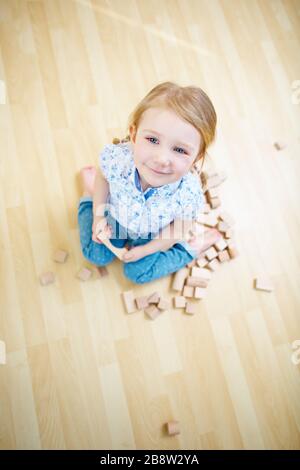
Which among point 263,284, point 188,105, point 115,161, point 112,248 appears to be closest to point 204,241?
point 263,284

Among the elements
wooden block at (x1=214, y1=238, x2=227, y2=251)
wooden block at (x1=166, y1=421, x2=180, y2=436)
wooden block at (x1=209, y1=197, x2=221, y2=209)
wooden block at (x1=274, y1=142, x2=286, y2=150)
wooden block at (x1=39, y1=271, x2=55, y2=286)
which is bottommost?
wooden block at (x1=166, y1=421, x2=180, y2=436)

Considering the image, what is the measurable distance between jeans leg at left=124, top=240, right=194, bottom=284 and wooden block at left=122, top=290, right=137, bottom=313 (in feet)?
0.17

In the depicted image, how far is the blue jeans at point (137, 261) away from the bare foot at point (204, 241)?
0.07m

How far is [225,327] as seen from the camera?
125cm

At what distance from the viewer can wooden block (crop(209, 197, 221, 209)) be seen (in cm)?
135

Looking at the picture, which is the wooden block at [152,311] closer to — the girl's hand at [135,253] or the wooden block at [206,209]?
the girl's hand at [135,253]

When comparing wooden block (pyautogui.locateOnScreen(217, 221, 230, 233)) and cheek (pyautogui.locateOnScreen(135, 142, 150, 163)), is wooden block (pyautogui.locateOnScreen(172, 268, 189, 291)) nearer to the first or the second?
wooden block (pyautogui.locateOnScreen(217, 221, 230, 233))

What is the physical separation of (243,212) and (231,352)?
514 millimetres

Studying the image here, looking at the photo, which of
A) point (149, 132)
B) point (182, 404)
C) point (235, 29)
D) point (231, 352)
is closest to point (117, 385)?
point (182, 404)

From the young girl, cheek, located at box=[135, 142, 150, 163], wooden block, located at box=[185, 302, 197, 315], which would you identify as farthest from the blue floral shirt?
wooden block, located at box=[185, 302, 197, 315]

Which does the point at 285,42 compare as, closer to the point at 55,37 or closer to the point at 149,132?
the point at 55,37

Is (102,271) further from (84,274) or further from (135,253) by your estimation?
(135,253)

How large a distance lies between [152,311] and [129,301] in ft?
0.28

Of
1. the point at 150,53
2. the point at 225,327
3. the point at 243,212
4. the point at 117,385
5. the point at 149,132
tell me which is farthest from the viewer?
the point at 150,53
